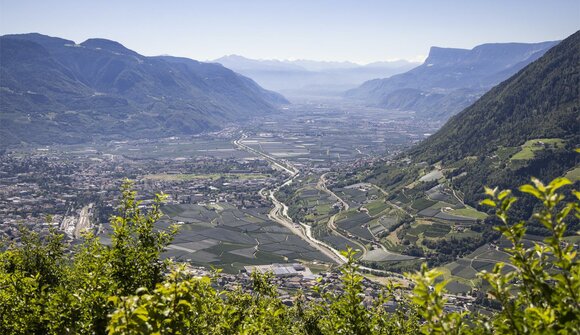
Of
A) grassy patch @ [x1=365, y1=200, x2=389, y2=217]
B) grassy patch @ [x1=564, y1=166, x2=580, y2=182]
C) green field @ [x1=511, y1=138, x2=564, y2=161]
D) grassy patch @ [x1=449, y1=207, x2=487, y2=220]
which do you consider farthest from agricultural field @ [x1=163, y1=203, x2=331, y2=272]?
green field @ [x1=511, y1=138, x2=564, y2=161]

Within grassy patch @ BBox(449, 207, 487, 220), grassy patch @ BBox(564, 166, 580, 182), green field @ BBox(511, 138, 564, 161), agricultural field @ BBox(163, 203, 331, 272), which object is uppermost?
green field @ BBox(511, 138, 564, 161)

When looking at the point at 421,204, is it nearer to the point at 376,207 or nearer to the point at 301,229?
the point at 376,207

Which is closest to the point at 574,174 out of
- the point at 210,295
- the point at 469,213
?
the point at 469,213

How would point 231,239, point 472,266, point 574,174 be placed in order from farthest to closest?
point 574,174 → point 231,239 → point 472,266

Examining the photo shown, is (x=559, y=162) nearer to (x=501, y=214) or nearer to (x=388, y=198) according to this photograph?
(x=388, y=198)

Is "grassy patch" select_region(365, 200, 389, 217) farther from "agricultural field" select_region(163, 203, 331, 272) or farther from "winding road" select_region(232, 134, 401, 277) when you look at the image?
"agricultural field" select_region(163, 203, 331, 272)

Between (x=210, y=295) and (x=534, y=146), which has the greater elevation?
(x=210, y=295)
